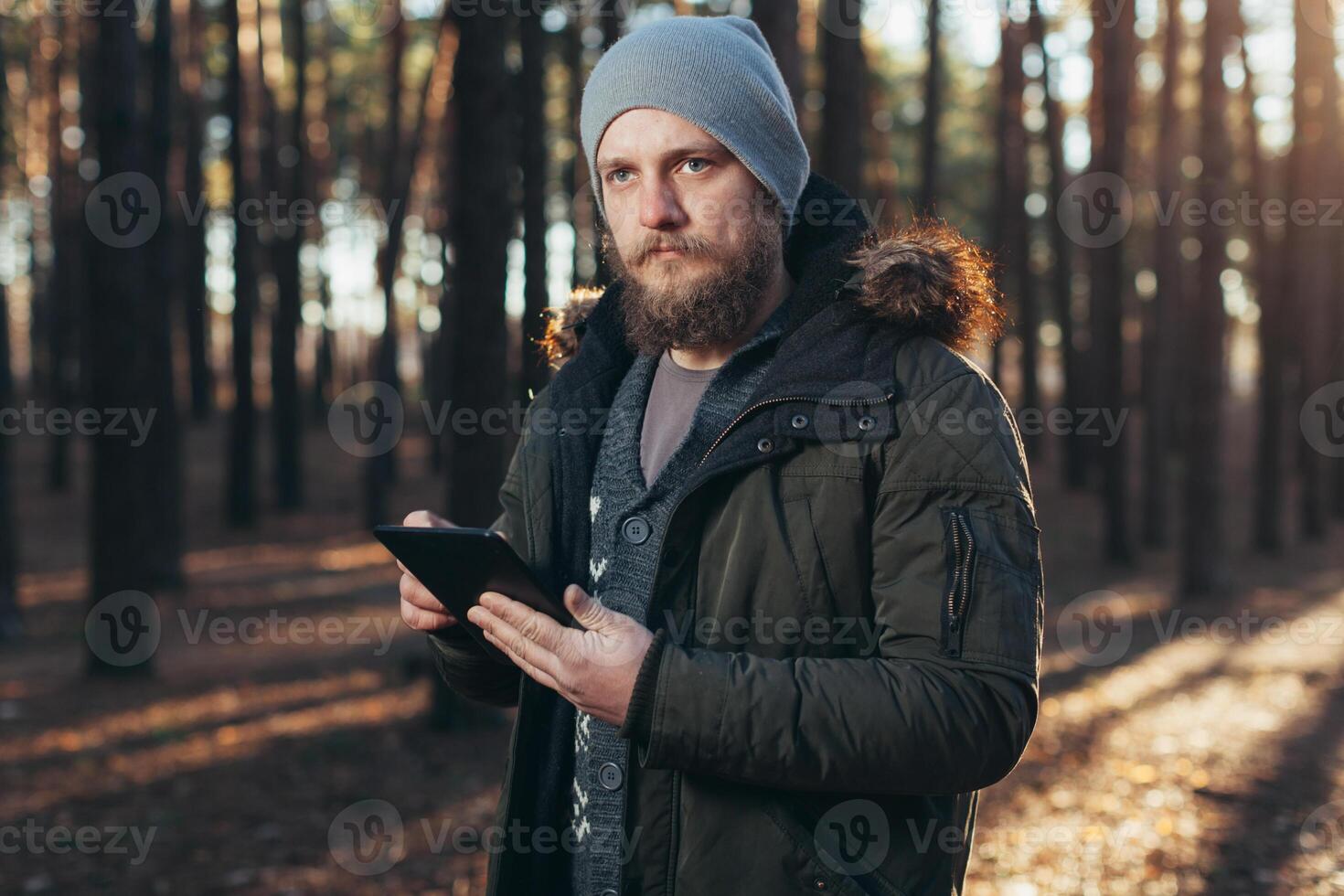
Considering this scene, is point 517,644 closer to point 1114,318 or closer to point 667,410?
point 667,410

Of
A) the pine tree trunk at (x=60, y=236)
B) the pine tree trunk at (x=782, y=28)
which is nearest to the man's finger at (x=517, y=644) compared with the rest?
the pine tree trunk at (x=782, y=28)

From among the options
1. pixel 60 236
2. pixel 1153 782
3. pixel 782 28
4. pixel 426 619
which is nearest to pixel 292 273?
pixel 60 236

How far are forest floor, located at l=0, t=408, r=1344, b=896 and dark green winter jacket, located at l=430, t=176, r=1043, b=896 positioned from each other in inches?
177

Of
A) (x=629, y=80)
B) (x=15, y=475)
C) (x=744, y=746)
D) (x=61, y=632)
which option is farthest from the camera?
(x=15, y=475)

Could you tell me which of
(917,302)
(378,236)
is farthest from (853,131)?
(378,236)

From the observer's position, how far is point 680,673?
6.59 feet

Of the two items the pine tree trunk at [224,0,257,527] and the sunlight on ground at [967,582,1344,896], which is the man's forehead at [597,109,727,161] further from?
the pine tree trunk at [224,0,257,527]

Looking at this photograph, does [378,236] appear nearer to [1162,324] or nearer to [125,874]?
[1162,324]

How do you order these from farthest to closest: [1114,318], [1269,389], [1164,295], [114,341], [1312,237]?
[1312,237] < [1269,389] < [1114,318] < [1164,295] < [114,341]

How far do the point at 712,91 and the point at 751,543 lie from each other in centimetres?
98

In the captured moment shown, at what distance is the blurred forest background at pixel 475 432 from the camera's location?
7539 millimetres

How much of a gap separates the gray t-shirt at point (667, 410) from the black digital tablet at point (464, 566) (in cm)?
48

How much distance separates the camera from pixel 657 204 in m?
2.43

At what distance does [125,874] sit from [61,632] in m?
8.16
